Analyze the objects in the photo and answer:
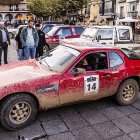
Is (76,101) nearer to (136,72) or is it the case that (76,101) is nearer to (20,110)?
(20,110)

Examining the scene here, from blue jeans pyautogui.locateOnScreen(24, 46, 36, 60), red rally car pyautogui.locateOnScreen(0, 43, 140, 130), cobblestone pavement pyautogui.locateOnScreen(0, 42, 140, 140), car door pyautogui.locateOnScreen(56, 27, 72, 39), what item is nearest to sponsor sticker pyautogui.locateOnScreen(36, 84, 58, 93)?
red rally car pyautogui.locateOnScreen(0, 43, 140, 130)

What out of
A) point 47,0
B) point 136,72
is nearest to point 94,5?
point 47,0

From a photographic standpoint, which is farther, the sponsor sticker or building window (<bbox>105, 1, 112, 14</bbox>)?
building window (<bbox>105, 1, 112, 14</bbox>)

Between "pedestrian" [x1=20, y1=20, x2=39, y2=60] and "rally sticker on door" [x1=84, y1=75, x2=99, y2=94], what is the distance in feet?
13.8

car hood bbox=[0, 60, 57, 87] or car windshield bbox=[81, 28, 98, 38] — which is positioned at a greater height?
car windshield bbox=[81, 28, 98, 38]

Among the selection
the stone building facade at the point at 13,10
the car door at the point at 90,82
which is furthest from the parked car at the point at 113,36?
the stone building facade at the point at 13,10

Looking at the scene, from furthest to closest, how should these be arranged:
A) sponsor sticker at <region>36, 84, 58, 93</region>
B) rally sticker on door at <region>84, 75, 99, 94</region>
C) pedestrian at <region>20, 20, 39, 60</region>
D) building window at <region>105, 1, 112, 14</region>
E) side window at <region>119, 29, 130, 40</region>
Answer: building window at <region>105, 1, 112, 14</region> → side window at <region>119, 29, 130, 40</region> → pedestrian at <region>20, 20, 39, 60</region> → rally sticker on door at <region>84, 75, 99, 94</region> → sponsor sticker at <region>36, 84, 58, 93</region>

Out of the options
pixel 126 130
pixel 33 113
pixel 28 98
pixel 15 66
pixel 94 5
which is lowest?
pixel 126 130

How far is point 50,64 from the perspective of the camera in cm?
560

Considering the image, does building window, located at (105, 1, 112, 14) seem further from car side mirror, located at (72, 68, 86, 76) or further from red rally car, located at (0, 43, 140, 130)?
car side mirror, located at (72, 68, 86, 76)

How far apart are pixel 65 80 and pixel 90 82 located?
58cm

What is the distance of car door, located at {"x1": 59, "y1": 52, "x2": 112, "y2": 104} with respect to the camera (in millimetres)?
5145

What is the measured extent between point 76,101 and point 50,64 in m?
0.95

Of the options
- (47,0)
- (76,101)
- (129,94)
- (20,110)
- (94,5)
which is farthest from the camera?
(94,5)
